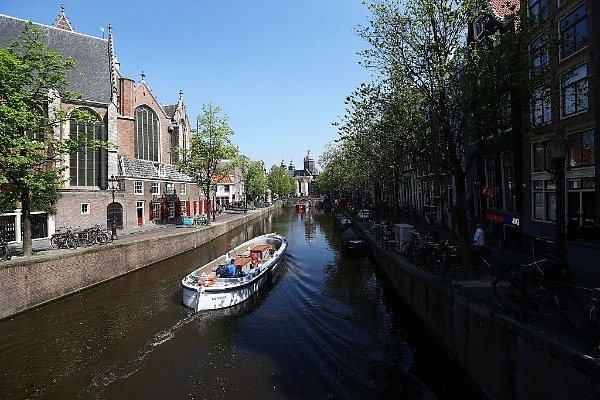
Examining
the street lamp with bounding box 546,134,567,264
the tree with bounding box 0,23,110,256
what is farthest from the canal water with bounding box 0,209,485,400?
the tree with bounding box 0,23,110,256

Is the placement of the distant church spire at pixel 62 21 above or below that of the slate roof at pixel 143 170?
above

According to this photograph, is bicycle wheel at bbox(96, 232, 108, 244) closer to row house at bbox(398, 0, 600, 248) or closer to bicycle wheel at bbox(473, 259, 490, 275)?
row house at bbox(398, 0, 600, 248)

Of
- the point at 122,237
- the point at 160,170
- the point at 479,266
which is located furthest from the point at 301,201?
the point at 479,266

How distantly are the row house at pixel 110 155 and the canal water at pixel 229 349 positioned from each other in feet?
47.8

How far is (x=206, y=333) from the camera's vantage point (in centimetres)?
1397

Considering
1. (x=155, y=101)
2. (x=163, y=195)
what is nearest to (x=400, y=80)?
(x=163, y=195)

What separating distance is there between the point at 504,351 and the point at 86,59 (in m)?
44.3

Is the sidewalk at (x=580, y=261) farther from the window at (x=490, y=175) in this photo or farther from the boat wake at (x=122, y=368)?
the boat wake at (x=122, y=368)

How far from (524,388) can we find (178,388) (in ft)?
27.0

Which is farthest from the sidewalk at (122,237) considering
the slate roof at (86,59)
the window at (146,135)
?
the slate roof at (86,59)

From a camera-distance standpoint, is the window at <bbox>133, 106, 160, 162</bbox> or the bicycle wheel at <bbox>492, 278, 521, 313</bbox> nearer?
the bicycle wheel at <bbox>492, 278, 521, 313</bbox>

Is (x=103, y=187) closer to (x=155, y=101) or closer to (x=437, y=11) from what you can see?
(x=155, y=101)

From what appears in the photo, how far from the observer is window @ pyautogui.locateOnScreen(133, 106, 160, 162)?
48156 mm

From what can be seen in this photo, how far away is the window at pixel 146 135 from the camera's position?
48156mm
